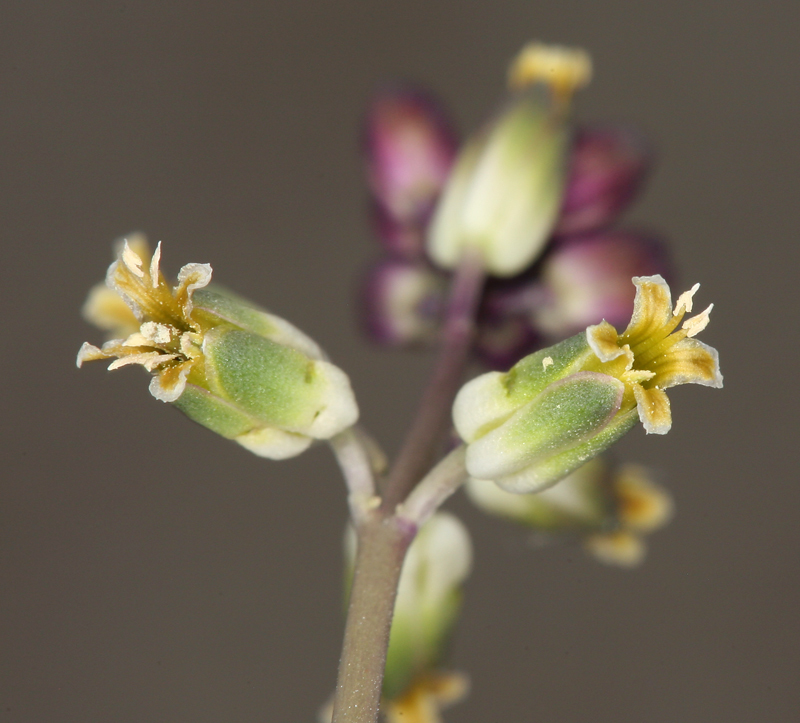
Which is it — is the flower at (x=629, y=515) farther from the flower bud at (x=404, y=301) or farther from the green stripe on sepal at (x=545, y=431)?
the green stripe on sepal at (x=545, y=431)

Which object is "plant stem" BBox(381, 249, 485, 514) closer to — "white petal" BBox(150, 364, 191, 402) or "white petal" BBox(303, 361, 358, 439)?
"white petal" BBox(303, 361, 358, 439)

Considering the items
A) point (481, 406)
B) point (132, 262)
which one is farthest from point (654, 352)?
point (132, 262)

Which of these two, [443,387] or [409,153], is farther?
[409,153]

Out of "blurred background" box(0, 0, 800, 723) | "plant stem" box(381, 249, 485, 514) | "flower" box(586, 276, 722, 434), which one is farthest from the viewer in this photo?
"blurred background" box(0, 0, 800, 723)

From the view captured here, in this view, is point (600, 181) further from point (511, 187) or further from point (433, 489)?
point (433, 489)

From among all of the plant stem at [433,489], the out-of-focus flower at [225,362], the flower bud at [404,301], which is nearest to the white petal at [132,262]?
the out-of-focus flower at [225,362]

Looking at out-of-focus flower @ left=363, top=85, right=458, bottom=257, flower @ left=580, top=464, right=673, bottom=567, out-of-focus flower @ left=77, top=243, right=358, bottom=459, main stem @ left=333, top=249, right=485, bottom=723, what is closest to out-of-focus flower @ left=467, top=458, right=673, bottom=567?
flower @ left=580, top=464, right=673, bottom=567
